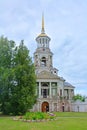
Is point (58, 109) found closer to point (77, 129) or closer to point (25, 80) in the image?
point (25, 80)

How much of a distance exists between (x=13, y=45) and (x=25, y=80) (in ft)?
21.9

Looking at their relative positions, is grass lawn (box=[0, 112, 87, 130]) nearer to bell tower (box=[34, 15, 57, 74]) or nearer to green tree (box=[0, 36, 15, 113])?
green tree (box=[0, 36, 15, 113])

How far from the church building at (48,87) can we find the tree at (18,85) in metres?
17.5

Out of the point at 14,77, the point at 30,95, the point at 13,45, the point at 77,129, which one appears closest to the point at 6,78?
the point at 14,77

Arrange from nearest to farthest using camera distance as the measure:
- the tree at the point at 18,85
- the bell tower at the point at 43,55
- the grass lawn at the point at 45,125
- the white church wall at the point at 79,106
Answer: the grass lawn at the point at 45,125
the tree at the point at 18,85
the white church wall at the point at 79,106
the bell tower at the point at 43,55

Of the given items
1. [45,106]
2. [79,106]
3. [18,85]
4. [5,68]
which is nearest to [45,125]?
[18,85]

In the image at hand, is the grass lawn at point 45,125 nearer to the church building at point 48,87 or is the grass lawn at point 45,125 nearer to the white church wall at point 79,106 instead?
the church building at point 48,87

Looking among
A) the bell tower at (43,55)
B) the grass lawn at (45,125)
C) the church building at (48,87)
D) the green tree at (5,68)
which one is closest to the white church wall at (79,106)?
the church building at (48,87)

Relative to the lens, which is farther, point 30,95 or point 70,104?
point 70,104

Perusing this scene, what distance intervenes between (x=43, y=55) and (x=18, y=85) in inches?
1084

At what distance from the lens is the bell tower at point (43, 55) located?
61312 mm

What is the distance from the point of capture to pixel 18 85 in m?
35.2

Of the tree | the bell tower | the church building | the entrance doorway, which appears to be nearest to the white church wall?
the church building

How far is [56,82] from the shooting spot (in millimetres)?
55344
